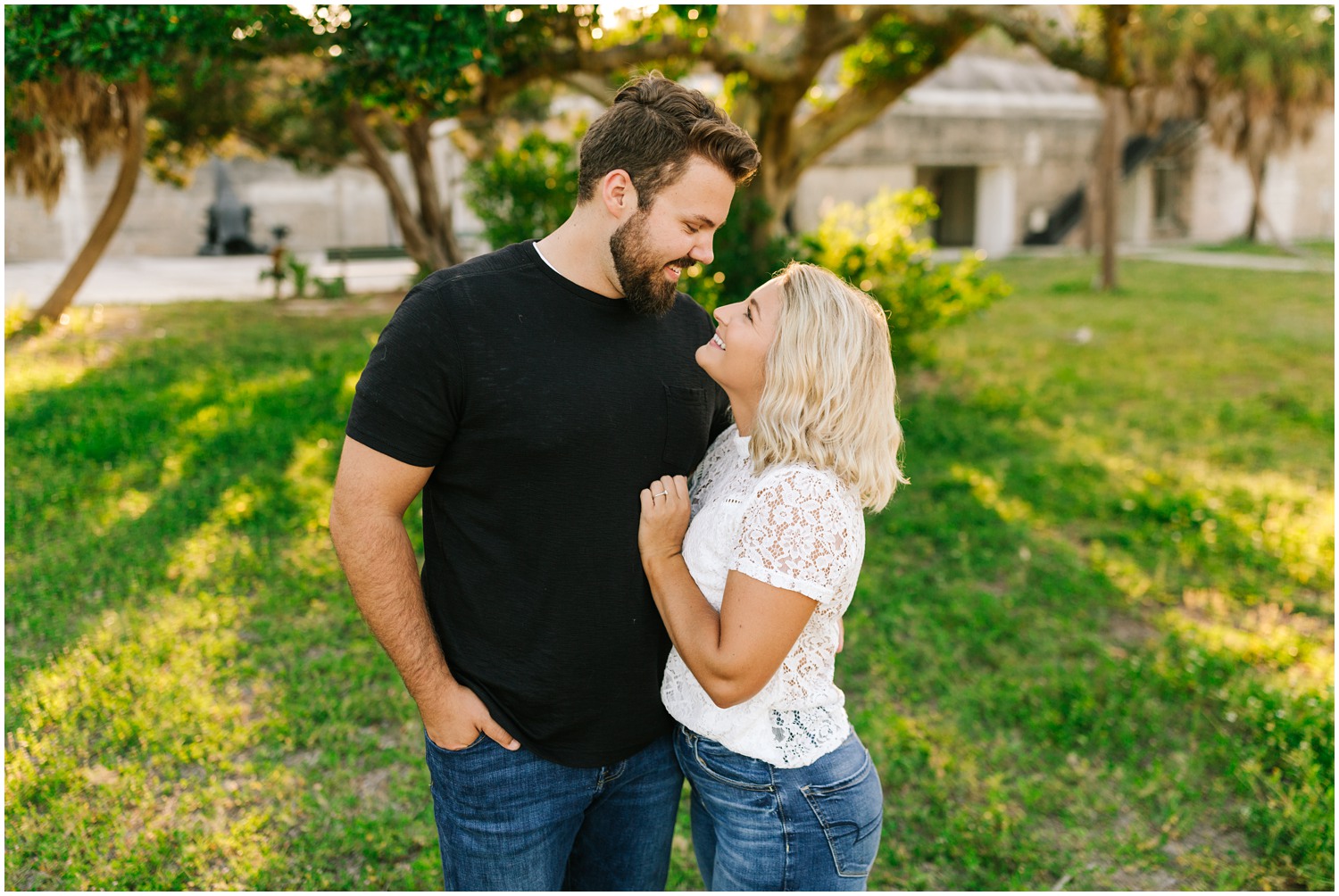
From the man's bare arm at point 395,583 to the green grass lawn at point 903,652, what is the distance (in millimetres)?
1518

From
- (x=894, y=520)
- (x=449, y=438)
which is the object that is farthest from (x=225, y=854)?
(x=894, y=520)

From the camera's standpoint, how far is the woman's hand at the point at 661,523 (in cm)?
200

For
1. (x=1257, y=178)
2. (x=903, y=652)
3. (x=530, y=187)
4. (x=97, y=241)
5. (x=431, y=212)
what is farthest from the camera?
(x=1257, y=178)

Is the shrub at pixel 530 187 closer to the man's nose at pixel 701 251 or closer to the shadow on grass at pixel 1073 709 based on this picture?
the shadow on grass at pixel 1073 709

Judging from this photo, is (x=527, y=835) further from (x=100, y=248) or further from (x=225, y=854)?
(x=100, y=248)

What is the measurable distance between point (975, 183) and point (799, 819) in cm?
2861

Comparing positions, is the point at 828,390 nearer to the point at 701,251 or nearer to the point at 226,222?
the point at 701,251

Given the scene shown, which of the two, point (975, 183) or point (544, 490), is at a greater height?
point (975, 183)

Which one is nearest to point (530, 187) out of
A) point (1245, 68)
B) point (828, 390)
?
point (828, 390)

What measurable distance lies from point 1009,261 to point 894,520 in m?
18.5

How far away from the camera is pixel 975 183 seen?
27.9m

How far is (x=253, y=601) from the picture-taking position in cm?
500

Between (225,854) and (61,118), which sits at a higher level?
(61,118)

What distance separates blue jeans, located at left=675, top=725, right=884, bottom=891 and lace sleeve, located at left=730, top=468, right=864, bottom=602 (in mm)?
421
